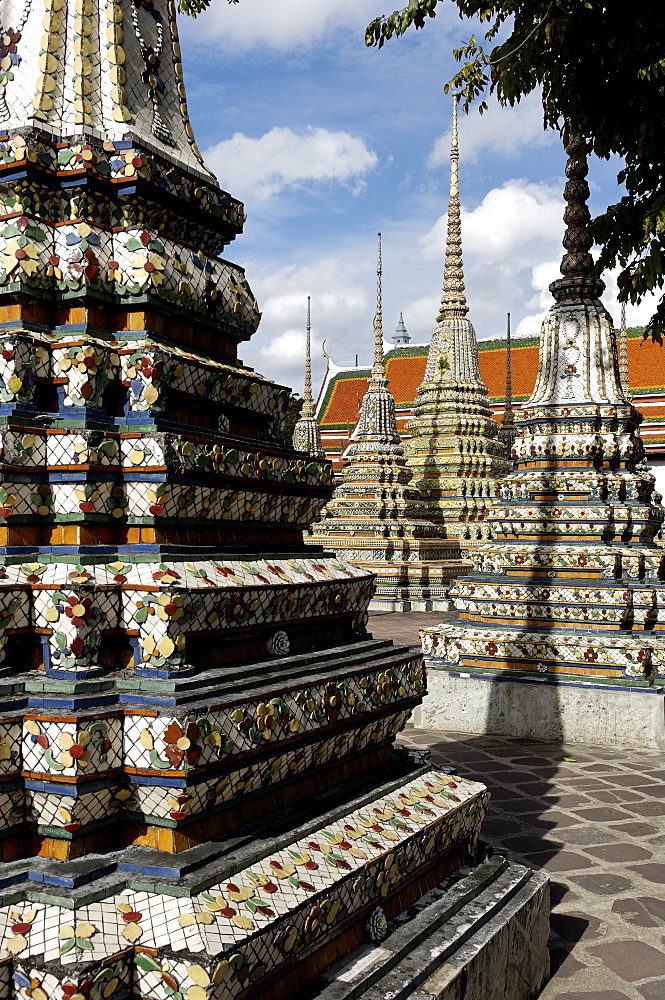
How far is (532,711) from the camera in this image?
8.24 meters

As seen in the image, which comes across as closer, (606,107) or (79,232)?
(79,232)

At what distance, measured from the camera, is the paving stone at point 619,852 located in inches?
206

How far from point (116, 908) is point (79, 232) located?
2198 millimetres

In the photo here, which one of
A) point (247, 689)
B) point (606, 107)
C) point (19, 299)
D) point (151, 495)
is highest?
point (606, 107)

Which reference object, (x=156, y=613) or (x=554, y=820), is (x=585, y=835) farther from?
(x=156, y=613)

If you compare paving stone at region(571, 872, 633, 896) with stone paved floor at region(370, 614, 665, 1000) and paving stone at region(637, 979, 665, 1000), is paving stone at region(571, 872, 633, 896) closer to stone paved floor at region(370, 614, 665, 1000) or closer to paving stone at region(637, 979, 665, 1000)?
stone paved floor at region(370, 614, 665, 1000)

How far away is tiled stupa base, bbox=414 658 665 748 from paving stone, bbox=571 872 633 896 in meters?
3.09

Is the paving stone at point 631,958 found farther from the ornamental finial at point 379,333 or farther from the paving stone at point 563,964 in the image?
the ornamental finial at point 379,333

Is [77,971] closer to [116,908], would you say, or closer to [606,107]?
[116,908]

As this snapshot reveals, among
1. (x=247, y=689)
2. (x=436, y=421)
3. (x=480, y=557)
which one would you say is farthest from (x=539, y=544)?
(x=436, y=421)

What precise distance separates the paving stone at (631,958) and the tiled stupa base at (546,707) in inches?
153

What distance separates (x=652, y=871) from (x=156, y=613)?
3716 millimetres

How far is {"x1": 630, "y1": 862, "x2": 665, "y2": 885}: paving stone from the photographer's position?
491cm

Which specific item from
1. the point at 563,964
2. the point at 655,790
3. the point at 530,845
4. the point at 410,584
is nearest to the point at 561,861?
the point at 530,845
